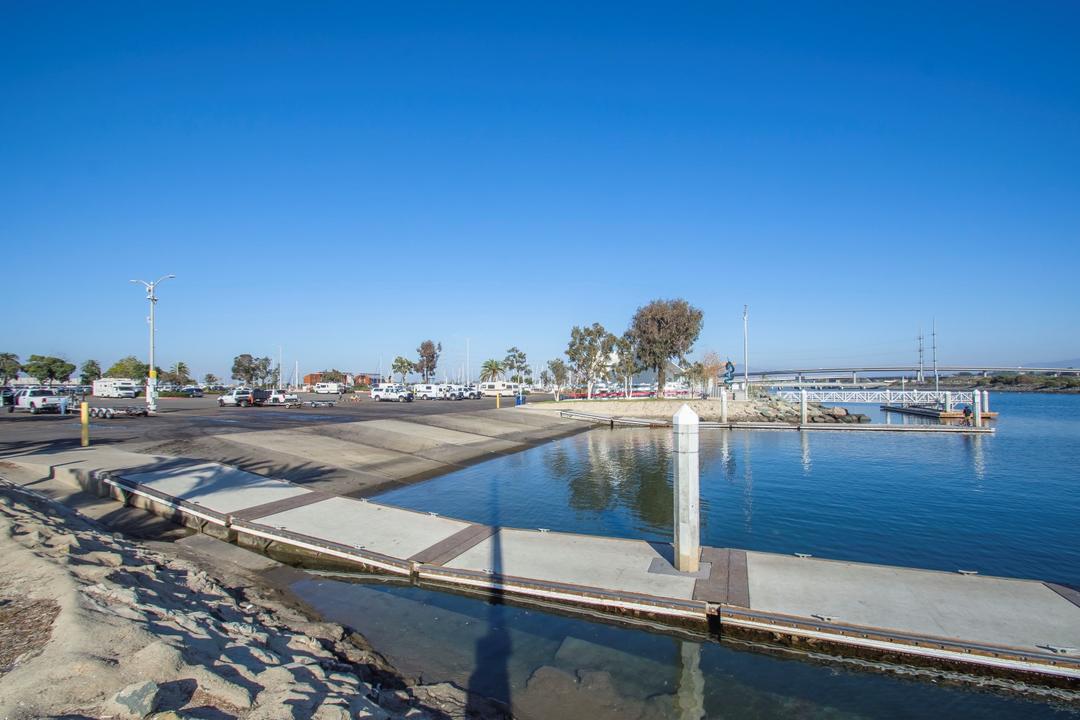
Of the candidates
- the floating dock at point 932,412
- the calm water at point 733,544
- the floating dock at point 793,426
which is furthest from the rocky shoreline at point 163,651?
the floating dock at point 932,412

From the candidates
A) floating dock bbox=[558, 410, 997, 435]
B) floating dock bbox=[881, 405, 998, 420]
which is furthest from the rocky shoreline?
floating dock bbox=[881, 405, 998, 420]

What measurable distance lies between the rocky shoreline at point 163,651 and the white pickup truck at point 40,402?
3843 cm

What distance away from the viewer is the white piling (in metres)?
8.69

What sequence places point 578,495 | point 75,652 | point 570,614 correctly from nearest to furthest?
point 75,652, point 570,614, point 578,495

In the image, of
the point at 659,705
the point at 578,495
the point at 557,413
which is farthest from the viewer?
the point at 557,413

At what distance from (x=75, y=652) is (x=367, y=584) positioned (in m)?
4.88

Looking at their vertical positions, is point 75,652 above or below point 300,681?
above

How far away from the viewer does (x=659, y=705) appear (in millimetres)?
6180

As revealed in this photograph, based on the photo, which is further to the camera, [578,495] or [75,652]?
[578,495]

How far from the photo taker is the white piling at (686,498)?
8688 mm

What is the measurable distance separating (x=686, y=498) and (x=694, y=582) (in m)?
1.25

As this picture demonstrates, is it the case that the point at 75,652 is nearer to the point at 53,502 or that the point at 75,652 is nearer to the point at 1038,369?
the point at 53,502

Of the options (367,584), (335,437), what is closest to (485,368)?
(335,437)

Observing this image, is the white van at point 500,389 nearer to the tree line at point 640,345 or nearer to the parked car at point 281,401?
the tree line at point 640,345
